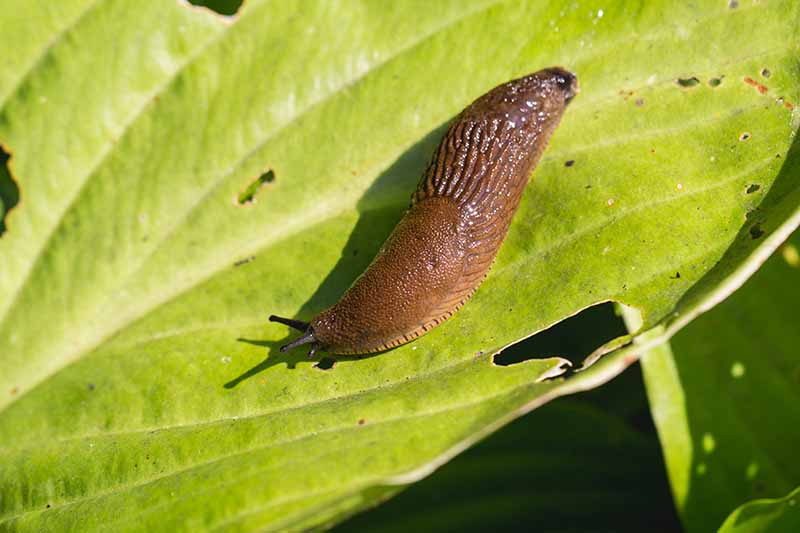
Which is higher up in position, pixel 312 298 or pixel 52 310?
pixel 312 298

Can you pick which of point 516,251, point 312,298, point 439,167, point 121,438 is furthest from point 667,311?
point 121,438

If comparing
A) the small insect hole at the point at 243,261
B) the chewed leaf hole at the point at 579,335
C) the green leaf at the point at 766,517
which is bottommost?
the chewed leaf hole at the point at 579,335

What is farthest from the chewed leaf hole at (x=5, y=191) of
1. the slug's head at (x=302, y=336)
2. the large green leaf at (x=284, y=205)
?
the slug's head at (x=302, y=336)

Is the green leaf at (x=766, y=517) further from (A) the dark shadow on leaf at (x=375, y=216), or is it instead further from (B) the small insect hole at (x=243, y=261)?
(B) the small insect hole at (x=243, y=261)

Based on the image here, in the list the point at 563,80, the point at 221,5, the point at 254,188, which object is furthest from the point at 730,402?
the point at 221,5

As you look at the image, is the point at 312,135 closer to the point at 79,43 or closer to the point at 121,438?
the point at 79,43

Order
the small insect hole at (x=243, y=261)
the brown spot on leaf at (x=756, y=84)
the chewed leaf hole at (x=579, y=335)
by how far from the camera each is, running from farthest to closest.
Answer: the chewed leaf hole at (x=579, y=335), the small insect hole at (x=243, y=261), the brown spot on leaf at (x=756, y=84)
